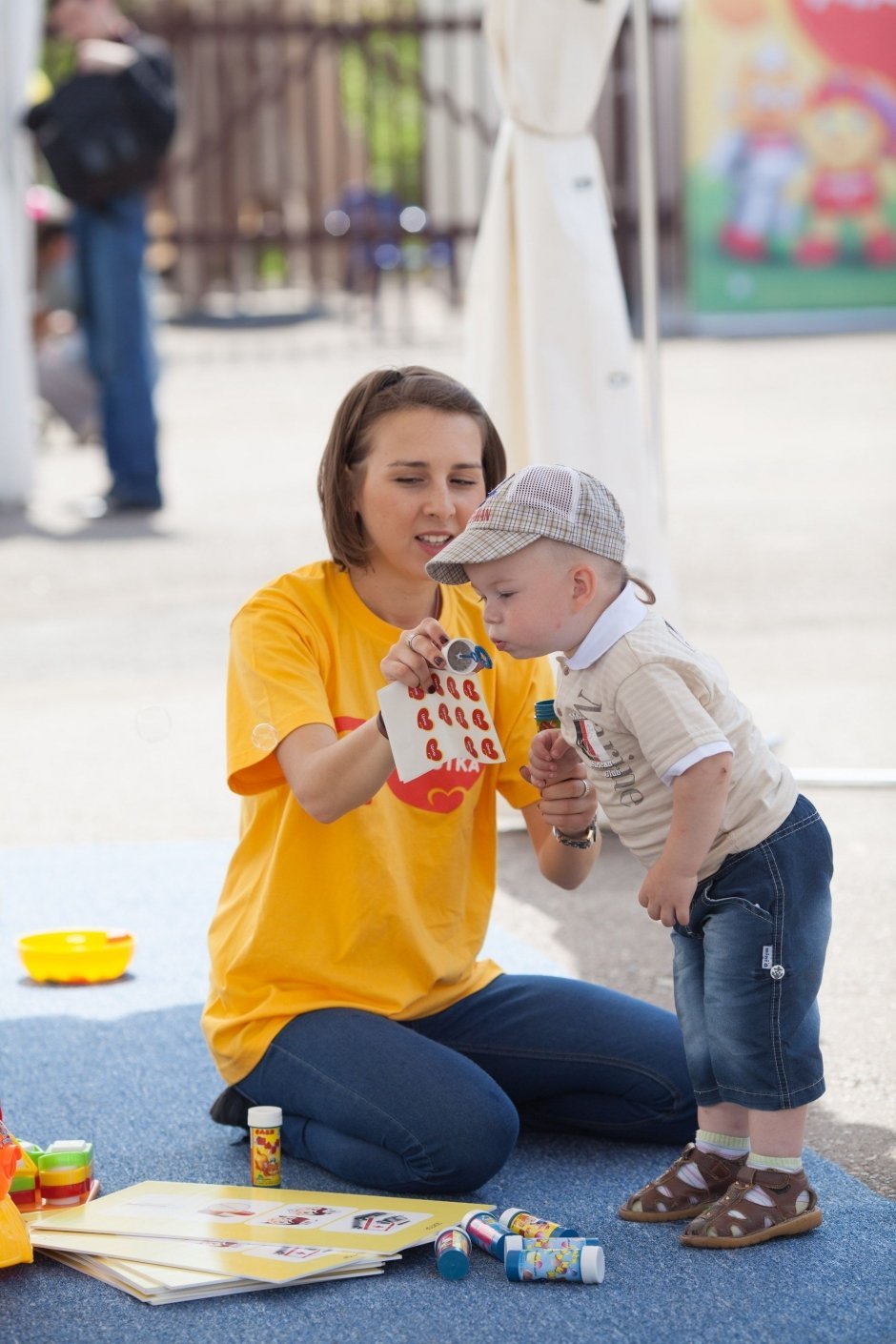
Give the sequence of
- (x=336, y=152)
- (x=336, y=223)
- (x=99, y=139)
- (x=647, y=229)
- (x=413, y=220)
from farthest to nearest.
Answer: (x=336, y=152)
(x=336, y=223)
(x=413, y=220)
(x=99, y=139)
(x=647, y=229)

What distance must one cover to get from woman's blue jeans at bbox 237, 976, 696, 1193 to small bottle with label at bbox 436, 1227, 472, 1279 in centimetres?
20

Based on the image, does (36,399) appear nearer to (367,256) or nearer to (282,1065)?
(367,256)

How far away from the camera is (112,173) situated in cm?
850

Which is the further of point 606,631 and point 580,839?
point 580,839

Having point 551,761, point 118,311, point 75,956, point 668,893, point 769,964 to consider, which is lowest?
point 75,956

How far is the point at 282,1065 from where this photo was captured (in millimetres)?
2832

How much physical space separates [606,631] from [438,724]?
0.28m

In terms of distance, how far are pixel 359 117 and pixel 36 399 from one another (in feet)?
50.5

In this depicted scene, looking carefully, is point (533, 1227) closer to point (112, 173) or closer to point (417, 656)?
point (417, 656)

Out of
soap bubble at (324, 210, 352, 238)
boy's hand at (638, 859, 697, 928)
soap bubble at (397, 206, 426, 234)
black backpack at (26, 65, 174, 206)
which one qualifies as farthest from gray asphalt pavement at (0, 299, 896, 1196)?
soap bubble at (324, 210, 352, 238)

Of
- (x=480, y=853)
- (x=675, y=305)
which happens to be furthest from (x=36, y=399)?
(x=480, y=853)

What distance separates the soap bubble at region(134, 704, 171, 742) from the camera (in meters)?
5.73

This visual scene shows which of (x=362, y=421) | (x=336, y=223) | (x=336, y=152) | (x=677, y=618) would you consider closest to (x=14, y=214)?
(x=677, y=618)

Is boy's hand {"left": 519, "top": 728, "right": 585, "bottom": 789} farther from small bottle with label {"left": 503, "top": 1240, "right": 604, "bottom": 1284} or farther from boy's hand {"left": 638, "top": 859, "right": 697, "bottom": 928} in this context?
small bottle with label {"left": 503, "top": 1240, "right": 604, "bottom": 1284}
